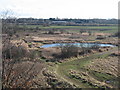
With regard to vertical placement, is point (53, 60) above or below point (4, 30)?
below

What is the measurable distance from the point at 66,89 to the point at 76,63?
7536 millimetres

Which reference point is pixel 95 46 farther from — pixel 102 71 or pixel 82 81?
pixel 82 81

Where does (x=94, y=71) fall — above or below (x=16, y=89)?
below

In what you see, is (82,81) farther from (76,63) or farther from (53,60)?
(53,60)

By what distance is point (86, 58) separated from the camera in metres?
19.2

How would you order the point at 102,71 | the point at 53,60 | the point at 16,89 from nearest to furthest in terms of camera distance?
the point at 16,89
the point at 102,71
the point at 53,60

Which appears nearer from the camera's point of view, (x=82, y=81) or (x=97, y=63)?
(x=82, y=81)

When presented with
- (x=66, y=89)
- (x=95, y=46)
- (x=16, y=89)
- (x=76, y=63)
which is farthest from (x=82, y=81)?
(x=95, y=46)

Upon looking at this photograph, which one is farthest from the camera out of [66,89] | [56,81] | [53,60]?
[53,60]

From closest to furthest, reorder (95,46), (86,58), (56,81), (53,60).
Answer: (56,81) < (53,60) < (86,58) < (95,46)

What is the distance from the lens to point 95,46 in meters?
23.8

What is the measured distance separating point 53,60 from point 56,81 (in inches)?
244

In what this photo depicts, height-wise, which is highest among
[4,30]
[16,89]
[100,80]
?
[4,30]

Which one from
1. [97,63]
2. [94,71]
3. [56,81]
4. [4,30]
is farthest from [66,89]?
[97,63]
